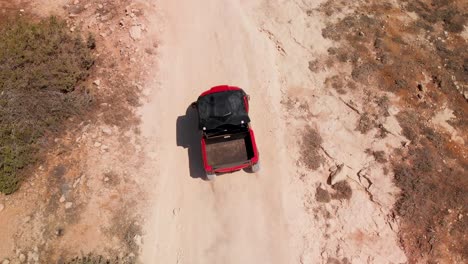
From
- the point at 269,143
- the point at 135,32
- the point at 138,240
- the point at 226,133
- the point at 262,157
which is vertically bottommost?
the point at 138,240

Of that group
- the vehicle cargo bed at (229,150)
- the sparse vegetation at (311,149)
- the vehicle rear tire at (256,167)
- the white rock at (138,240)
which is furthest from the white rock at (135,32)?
the white rock at (138,240)

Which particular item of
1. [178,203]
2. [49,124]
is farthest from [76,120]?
[178,203]

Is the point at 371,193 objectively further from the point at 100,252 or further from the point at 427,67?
the point at 100,252

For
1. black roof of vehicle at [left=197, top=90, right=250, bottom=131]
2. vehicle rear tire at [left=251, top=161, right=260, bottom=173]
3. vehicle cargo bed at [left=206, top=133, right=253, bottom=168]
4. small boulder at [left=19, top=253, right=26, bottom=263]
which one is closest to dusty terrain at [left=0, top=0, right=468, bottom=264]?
small boulder at [left=19, top=253, right=26, bottom=263]

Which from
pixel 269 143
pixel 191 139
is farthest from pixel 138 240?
pixel 269 143

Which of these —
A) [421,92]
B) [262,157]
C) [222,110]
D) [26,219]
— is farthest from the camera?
[421,92]

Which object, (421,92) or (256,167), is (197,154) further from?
(421,92)
